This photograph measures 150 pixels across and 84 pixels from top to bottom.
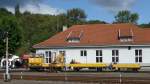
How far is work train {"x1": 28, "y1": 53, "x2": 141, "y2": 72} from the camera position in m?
54.6

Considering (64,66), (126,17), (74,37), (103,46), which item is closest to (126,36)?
(103,46)

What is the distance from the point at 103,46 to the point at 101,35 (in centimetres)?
412

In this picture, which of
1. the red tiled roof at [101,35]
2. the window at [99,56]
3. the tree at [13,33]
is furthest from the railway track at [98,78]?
the tree at [13,33]

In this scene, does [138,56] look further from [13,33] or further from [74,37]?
[13,33]

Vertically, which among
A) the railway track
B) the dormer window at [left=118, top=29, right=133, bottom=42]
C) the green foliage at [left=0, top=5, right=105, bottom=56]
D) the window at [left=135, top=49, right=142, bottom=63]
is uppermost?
the green foliage at [left=0, top=5, right=105, bottom=56]

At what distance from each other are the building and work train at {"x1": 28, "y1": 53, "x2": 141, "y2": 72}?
8.24ft

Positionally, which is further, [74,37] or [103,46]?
[74,37]

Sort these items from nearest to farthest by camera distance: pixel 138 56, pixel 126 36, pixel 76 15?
pixel 138 56, pixel 126 36, pixel 76 15

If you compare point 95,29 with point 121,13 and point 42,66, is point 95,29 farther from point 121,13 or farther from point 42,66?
point 121,13

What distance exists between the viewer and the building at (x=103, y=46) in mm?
61250

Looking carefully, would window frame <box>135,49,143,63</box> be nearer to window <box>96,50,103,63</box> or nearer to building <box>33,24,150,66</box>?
building <box>33,24,150,66</box>

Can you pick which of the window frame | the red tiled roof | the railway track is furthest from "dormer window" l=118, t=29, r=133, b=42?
the railway track

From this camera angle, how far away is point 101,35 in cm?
6625

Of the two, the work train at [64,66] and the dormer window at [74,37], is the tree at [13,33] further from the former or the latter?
the work train at [64,66]
